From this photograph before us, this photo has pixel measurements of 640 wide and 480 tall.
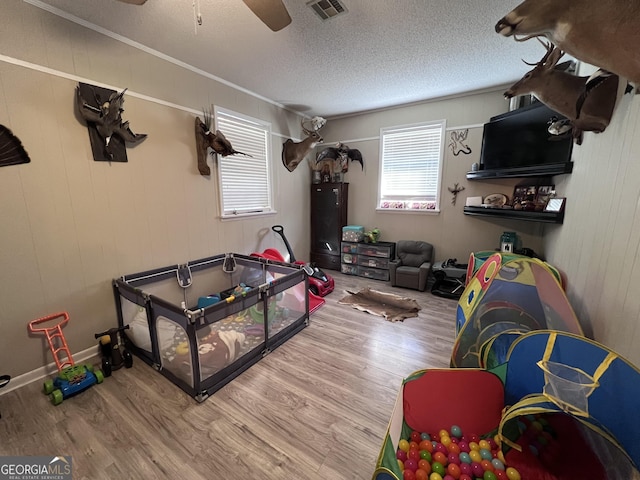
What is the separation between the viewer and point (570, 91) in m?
1.54

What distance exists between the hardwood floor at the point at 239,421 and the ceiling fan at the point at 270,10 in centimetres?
242

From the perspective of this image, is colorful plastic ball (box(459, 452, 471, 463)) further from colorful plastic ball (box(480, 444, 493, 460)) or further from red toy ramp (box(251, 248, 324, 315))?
red toy ramp (box(251, 248, 324, 315))

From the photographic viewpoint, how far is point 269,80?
3037mm

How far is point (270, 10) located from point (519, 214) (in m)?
2.99

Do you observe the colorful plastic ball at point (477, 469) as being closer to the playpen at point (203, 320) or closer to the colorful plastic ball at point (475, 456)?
the colorful plastic ball at point (475, 456)

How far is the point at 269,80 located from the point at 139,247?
95.5 inches

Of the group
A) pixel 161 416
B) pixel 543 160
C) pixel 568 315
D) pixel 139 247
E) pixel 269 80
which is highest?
pixel 269 80

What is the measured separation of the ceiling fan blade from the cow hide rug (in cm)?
289

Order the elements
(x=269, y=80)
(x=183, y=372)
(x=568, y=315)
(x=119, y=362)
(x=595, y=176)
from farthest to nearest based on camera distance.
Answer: (x=269, y=80), (x=119, y=362), (x=183, y=372), (x=595, y=176), (x=568, y=315)

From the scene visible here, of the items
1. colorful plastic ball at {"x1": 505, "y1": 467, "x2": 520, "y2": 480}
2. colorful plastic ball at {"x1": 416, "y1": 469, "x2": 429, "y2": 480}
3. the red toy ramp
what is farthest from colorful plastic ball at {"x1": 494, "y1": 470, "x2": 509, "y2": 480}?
the red toy ramp

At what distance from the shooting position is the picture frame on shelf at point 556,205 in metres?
2.29

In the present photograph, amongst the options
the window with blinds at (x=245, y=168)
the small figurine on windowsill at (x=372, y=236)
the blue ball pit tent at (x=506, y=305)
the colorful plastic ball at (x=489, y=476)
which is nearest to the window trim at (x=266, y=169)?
→ the window with blinds at (x=245, y=168)

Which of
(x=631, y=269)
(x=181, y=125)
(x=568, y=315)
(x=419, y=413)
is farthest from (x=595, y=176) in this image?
(x=181, y=125)

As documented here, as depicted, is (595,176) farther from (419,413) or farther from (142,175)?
(142,175)
